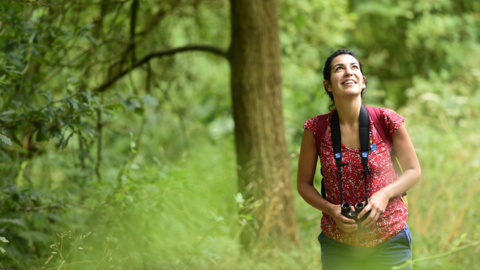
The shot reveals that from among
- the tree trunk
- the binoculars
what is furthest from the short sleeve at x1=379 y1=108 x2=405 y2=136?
the tree trunk

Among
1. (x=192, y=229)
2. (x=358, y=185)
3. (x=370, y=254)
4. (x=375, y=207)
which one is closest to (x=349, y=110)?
(x=358, y=185)

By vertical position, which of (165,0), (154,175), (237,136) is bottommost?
(154,175)

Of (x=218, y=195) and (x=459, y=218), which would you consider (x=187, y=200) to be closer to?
(x=218, y=195)

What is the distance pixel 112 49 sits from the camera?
5.28m

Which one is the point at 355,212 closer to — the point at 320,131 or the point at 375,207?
the point at 375,207

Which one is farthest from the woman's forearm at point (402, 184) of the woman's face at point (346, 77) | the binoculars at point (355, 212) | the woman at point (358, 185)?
the woman's face at point (346, 77)

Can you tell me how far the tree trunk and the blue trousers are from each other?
1834 mm

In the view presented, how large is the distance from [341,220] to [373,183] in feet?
0.74

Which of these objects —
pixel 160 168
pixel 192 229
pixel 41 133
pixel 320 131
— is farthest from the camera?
pixel 160 168

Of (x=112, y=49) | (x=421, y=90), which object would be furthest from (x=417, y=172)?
(x=421, y=90)

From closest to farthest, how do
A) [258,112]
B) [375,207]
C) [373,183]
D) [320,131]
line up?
[375,207], [373,183], [320,131], [258,112]

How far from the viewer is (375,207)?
5.97ft

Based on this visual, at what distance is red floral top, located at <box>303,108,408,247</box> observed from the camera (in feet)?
6.32

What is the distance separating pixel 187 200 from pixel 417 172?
1916 mm
